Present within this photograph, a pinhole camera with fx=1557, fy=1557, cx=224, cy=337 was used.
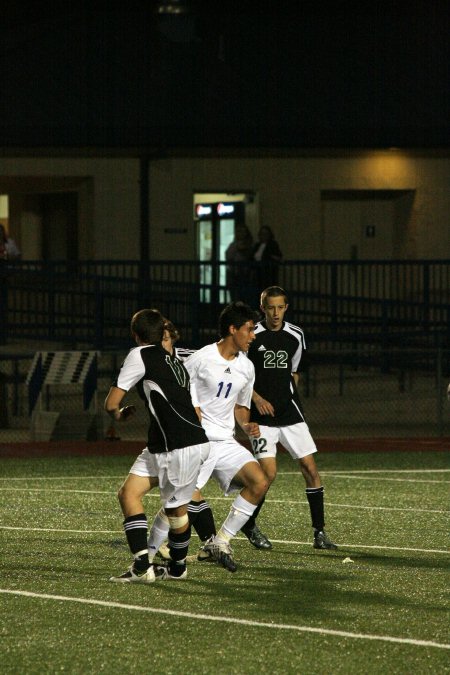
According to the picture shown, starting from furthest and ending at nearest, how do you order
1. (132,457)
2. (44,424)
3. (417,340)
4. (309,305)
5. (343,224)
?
(343,224) < (309,305) < (417,340) < (44,424) < (132,457)

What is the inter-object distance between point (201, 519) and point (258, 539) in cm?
57

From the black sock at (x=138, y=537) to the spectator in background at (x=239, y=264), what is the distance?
15.0 m

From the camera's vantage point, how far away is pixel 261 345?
11.7 m

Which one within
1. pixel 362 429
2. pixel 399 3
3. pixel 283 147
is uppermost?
pixel 399 3

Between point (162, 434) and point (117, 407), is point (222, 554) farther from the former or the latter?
point (117, 407)

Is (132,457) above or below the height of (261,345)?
below

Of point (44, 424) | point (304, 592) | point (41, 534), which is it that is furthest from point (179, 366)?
point (44, 424)

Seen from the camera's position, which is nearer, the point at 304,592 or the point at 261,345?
the point at 304,592

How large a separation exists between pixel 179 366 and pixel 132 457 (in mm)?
9166

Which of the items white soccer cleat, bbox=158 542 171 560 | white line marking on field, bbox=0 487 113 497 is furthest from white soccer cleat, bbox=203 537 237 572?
white line marking on field, bbox=0 487 113 497

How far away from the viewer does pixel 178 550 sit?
9.86 metres

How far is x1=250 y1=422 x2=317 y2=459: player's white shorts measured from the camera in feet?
38.2

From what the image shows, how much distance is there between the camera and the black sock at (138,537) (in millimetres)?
9672

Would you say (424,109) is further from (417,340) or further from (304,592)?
(304,592)
